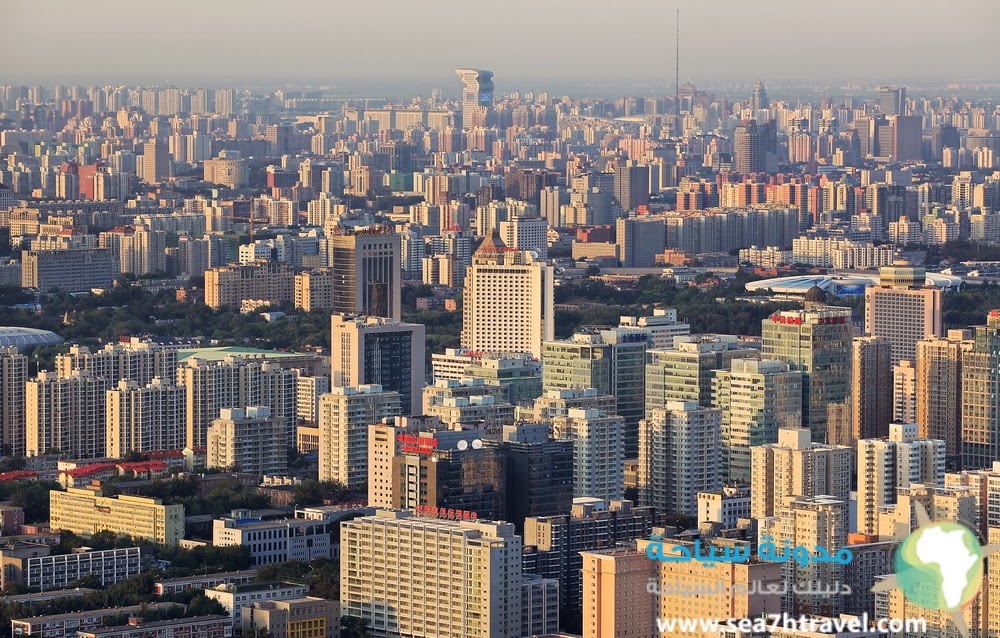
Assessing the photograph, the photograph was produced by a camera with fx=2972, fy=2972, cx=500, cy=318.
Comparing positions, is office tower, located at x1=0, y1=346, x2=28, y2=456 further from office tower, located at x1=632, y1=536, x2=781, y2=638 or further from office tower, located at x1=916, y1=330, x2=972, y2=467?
office tower, located at x1=632, y1=536, x2=781, y2=638

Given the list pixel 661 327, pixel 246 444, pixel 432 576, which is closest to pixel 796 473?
pixel 432 576

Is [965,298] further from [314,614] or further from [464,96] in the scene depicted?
[464,96]

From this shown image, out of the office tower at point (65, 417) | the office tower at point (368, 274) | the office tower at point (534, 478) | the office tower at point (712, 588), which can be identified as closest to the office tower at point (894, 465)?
the office tower at point (534, 478)

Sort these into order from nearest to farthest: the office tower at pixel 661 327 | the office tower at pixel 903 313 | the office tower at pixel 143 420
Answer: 1. the office tower at pixel 143 420
2. the office tower at pixel 661 327
3. the office tower at pixel 903 313

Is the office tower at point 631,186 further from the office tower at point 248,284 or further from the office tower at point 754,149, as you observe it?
the office tower at point 248,284

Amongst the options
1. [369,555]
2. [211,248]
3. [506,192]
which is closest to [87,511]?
[369,555]

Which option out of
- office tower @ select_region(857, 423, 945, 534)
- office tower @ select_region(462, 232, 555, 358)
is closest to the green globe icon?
office tower @ select_region(857, 423, 945, 534)

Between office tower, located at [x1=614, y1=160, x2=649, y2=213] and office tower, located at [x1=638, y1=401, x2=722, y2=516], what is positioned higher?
office tower, located at [x1=614, y1=160, x2=649, y2=213]
